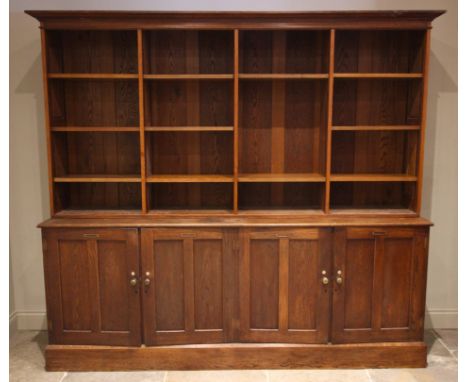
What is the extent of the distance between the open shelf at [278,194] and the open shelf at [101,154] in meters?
0.74

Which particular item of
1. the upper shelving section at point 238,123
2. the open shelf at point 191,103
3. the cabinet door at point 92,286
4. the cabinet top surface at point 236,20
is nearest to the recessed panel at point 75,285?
the cabinet door at point 92,286

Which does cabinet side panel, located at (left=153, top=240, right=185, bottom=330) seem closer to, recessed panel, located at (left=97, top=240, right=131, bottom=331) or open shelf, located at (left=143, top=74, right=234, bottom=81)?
recessed panel, located at (left=97, top=240, right=131, bottom=331)

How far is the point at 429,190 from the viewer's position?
3.14 meters

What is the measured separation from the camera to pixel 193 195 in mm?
3025

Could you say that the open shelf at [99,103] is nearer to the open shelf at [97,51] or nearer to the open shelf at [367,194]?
the open shelf at [97,51]

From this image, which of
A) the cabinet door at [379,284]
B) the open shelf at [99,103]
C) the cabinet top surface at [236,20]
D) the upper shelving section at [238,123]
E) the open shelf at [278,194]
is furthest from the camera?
the open shelf at [278,194]

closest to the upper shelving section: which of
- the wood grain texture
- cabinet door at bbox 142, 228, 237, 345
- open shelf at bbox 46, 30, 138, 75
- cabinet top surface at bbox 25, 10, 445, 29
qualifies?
open shelf at bbox 46, 30, 138, 75

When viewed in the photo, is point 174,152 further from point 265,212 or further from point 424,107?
point 424,107

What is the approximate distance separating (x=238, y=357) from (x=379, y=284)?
3.15 feet

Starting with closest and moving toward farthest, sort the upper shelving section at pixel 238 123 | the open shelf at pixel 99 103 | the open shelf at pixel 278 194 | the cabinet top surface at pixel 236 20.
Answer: the cabinet top surface at pixel 236 20
the upper shelving section at pixel 238 123
the open shelf at pixel 99 103
the open shelf at pixel 278 194

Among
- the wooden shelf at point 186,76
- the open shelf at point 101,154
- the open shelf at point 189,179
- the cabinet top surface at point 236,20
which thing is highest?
the cabinet top surface at point 236,20

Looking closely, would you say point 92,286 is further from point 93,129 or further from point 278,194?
point 278,194

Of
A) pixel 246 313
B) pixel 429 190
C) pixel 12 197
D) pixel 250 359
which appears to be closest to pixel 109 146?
pixel 12 197

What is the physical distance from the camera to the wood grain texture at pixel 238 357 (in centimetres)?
271
